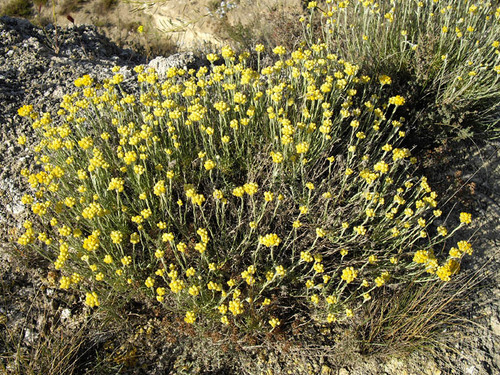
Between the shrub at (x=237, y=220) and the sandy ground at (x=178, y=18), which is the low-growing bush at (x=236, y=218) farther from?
the sandy ground at (x=178, y=18)

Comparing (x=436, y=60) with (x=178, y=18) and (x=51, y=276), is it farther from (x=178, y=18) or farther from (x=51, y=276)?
(x=178, y=18)

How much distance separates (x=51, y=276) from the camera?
10.4 ft

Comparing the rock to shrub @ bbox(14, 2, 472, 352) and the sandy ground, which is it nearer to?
the sandy ground

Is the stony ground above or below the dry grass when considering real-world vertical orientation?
below

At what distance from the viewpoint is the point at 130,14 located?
25.8ft

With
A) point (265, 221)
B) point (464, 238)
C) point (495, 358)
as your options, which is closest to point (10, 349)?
point (265, 221)

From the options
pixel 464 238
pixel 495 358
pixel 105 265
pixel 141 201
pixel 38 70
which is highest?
pixel 38 70

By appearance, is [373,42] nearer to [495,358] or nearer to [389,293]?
[389,293]

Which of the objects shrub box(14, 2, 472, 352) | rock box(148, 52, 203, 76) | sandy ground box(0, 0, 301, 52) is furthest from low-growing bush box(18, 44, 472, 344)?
sandy ground box(0, 0, 301, 52)

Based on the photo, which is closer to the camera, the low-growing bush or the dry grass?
the low-growing bush

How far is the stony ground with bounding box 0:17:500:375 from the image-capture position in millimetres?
2814

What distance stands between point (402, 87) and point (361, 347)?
298cm

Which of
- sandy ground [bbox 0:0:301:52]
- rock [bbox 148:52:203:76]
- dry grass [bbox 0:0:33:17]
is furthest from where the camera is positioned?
dry grass [bbox 0:0:33:17]

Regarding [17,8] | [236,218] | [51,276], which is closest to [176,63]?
[236,218]
